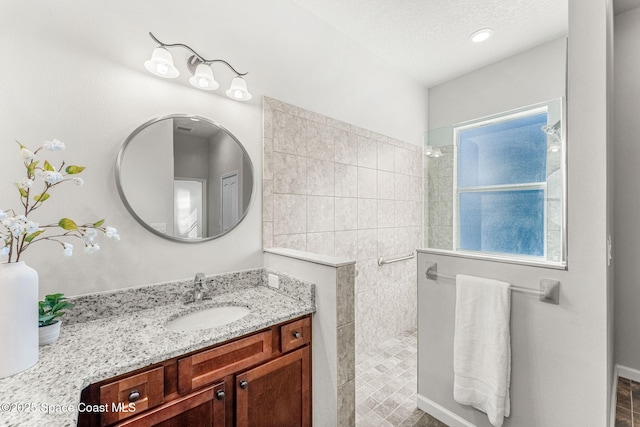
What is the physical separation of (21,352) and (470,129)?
2563 millimetres

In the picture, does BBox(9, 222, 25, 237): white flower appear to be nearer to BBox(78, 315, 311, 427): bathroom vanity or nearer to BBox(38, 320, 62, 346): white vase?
BBox(38, 320, 62, 346): white vase

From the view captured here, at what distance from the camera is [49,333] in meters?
1.03

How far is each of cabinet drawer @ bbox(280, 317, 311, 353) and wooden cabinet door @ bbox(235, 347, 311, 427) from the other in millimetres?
40

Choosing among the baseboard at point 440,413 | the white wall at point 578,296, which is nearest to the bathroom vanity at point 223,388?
the baseboard at point 440,413

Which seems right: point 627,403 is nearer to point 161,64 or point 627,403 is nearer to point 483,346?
point 483,346

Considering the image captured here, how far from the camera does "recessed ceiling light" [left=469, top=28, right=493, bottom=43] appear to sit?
229 cm

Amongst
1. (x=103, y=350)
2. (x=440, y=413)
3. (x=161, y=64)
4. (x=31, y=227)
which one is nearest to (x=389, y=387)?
(x=440, y=413)

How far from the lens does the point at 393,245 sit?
2781mm

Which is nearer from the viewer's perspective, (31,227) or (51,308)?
(31,227)

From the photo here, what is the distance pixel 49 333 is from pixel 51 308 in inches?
4.3

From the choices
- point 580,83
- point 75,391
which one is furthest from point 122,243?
point 580,83

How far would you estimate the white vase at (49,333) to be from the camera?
40.0 inches

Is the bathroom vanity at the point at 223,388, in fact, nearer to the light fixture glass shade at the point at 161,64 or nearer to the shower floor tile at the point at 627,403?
the light fixture glass shade at the point at 161,64

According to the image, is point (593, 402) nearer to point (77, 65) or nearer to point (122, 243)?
point (122, 243)
